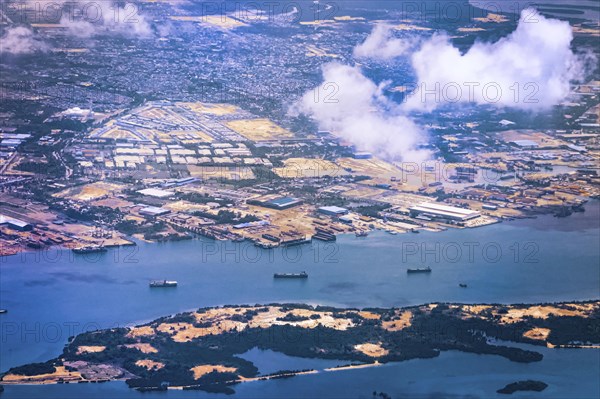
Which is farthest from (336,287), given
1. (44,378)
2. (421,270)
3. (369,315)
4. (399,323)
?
(44,378)

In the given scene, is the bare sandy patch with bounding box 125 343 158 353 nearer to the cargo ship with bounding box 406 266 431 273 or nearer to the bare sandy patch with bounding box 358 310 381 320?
the bare sandy patch with bounding box 358 310 381 320

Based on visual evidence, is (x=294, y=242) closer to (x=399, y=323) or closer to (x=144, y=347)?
(x=399, y=323)

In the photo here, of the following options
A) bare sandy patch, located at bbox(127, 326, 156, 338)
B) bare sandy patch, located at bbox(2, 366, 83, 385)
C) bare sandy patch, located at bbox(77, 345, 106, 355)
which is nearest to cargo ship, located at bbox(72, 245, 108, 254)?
bare sandy patch, located at bbox(127, 326, 156, 338)

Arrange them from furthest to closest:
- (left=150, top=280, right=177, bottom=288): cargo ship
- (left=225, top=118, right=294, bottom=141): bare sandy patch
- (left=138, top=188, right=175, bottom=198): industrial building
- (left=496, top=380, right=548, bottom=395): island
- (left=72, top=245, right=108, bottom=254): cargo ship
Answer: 1. (left=225, top=118, right=294, bottom=141): bare sandy patch
2. (left=138, top=188, right=175, bottom=198): industrial building
3. (left=72, top=245, right=108, bottom=254): cargo ship
4. (left=150, top=280, right=177, bottom=288): cargo ship
5. (left=496, top=380, right=548, bottom=395): island

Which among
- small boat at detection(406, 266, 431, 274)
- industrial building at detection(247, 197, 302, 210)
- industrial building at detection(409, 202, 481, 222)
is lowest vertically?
small boat at detection(406, 266, 431, 274)

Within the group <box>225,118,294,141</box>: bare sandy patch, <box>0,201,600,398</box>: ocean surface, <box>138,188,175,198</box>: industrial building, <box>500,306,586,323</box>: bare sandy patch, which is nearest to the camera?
<box>0,201,600,398</box>: ocean surface

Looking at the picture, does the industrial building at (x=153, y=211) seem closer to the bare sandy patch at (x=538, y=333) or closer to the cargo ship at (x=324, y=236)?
the cargo ship at (x=324, y=236)

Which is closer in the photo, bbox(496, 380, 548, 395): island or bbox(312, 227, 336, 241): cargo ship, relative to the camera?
bbox(496, 380, 548, 395): island

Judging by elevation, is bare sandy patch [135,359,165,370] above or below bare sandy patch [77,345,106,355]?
below
